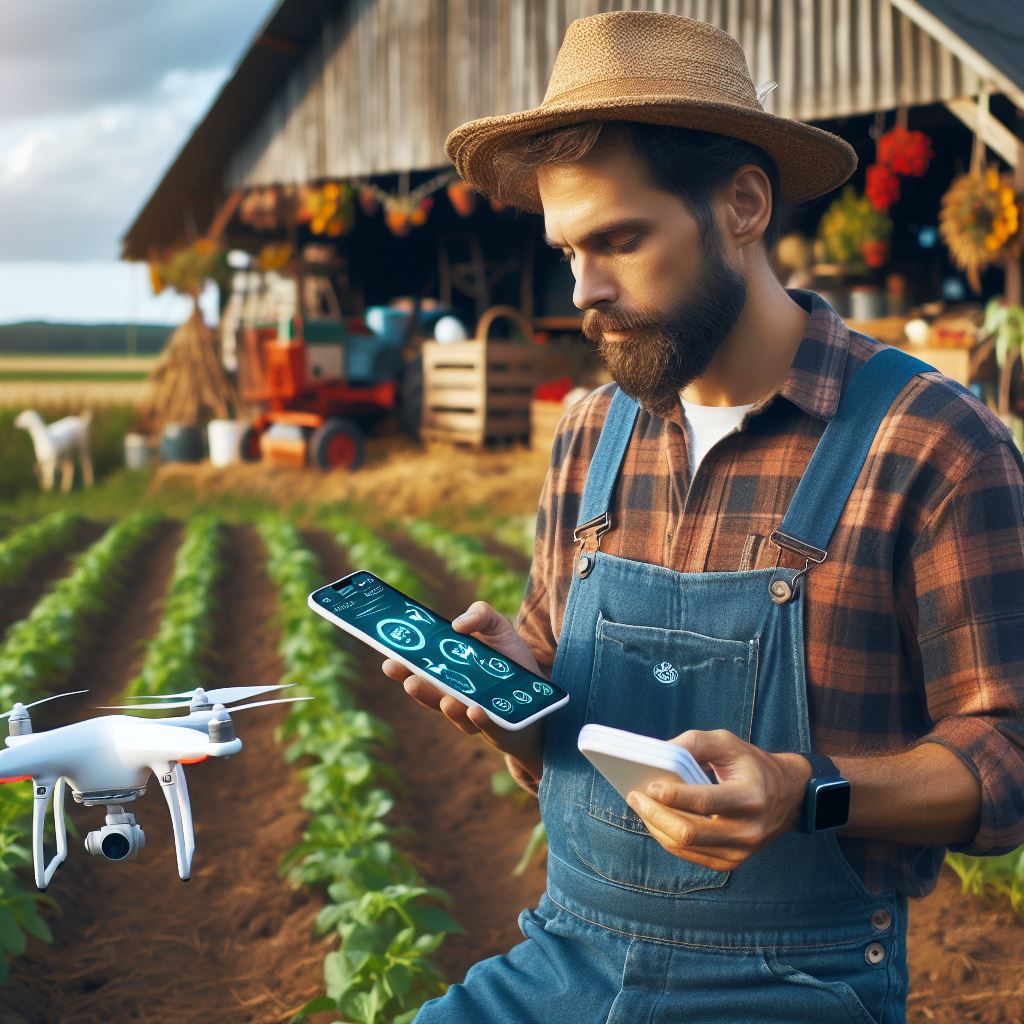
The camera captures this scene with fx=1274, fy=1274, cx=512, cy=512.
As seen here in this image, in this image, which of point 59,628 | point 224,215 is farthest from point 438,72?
point 59,628

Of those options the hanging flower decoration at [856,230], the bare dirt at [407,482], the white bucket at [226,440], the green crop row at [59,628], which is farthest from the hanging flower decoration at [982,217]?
the white bucket at [226,440]

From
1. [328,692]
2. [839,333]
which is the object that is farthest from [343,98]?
[839,333]

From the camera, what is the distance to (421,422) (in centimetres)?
1329

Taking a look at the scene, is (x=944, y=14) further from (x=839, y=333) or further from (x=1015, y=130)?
(x=839, y=333)

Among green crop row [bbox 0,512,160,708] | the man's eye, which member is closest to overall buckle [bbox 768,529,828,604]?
the man's eye

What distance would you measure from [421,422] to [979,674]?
11760 mm

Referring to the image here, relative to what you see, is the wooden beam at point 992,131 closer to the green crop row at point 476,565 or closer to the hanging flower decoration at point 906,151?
the hanging flower decoration at point 906,151

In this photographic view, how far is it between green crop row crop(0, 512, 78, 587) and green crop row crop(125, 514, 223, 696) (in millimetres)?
1062

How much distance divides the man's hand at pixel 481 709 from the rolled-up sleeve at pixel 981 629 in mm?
575

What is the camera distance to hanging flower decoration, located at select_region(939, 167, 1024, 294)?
307 inches

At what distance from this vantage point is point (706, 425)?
2033 millimetres

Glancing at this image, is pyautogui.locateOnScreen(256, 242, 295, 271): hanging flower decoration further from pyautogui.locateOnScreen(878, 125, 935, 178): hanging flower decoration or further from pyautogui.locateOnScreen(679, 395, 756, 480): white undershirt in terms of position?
pyautogui.locateOnScreen(679, 395, 756, 480): white undershirt

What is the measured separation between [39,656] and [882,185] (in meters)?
6.17

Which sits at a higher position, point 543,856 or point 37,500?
point 543,856
